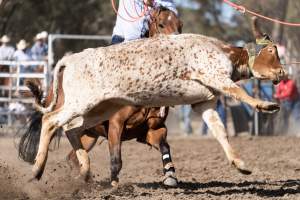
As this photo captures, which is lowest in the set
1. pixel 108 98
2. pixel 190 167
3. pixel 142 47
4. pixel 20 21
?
pixel 190 167

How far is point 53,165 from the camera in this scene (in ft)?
33.6

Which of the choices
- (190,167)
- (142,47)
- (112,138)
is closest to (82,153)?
(112,138)

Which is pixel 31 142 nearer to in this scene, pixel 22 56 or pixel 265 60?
pixel 265 60

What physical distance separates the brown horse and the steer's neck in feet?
4.47

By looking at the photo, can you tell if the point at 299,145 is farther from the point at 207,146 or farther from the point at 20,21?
the point at 20,21

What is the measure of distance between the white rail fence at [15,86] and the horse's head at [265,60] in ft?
31.3

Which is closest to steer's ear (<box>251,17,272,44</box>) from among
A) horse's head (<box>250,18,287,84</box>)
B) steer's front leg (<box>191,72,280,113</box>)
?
horse's head (<box>250,18,287,84</box>)

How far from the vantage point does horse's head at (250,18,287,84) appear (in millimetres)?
7781

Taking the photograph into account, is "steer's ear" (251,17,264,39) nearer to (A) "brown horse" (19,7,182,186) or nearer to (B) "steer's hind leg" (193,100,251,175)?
(B) "steer's hind leg" (193,100,251,175)

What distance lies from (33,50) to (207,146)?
507cm

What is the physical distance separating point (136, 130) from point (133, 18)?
1264mm

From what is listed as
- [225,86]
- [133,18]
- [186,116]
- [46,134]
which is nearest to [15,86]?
[186,116]

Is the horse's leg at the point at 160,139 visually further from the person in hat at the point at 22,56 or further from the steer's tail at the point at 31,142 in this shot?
the person in hat at the point at 22,56

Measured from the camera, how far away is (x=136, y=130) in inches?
361
